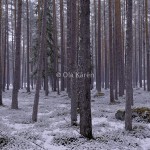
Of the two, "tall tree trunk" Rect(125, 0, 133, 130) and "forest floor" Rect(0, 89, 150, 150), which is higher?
"tall tree trunk" Rect(125, 0, 133, 130)

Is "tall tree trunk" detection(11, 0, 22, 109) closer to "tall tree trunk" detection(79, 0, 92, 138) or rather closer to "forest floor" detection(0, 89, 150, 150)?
"forest floor" detection(0, 89, 150, 150)

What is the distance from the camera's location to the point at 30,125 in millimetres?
12031

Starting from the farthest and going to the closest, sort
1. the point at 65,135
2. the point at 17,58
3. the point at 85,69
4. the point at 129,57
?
the point at 17,58
the point at 129,57
the point at 65,135
the point at 85,69

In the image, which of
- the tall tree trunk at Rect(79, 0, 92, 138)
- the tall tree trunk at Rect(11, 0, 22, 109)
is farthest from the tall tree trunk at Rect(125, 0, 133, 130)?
the tall tree trunk at Rect(11, 0, 22, 109)

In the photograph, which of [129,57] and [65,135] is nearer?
[65,135]

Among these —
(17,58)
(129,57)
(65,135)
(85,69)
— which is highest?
(17,58)

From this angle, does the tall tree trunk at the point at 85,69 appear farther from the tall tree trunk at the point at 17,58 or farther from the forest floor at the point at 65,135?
the tall tree trunk at the point at 17,58

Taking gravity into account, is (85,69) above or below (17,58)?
below

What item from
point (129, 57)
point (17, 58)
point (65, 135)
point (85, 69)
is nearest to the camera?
point (85, 69)

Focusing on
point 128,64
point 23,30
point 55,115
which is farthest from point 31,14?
point 128,64

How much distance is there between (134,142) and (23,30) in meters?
45.1

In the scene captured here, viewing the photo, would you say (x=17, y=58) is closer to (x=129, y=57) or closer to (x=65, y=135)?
(x=65, y=135)

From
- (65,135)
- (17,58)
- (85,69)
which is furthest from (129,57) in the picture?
(17,58)

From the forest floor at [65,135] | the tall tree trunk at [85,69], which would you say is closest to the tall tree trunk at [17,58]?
the forest floor at [65,135]
